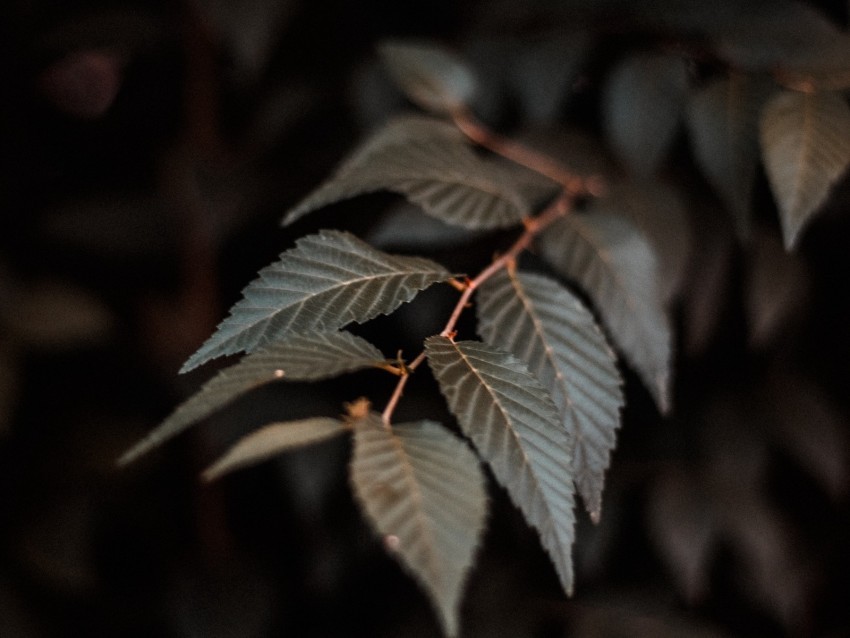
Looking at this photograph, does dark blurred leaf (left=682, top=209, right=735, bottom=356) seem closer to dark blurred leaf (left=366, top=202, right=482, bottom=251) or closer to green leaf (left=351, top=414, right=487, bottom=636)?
dark blurred leaf (left=366, top=202, right=482, bottom=251)

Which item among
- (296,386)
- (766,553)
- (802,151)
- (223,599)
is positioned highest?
(802,151)

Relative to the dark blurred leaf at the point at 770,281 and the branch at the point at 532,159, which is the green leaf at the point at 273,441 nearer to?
the branch at the point at 532,159

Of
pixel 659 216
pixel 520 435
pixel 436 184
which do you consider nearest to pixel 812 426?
pixel 659 216

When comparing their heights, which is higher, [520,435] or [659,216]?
Answer: [520,435]

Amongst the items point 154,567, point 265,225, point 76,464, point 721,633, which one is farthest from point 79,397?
point 721,633

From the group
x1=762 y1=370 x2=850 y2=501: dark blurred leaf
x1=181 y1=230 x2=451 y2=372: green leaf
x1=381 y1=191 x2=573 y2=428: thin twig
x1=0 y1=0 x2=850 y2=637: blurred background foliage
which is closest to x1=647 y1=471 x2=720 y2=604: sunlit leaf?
x1=0 y1=0 x2=850 y2=637: blurred background foliage

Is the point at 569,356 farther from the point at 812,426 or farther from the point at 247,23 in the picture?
the point at 812,426

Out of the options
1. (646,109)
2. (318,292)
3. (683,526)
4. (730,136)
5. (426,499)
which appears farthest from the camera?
(683,526)
